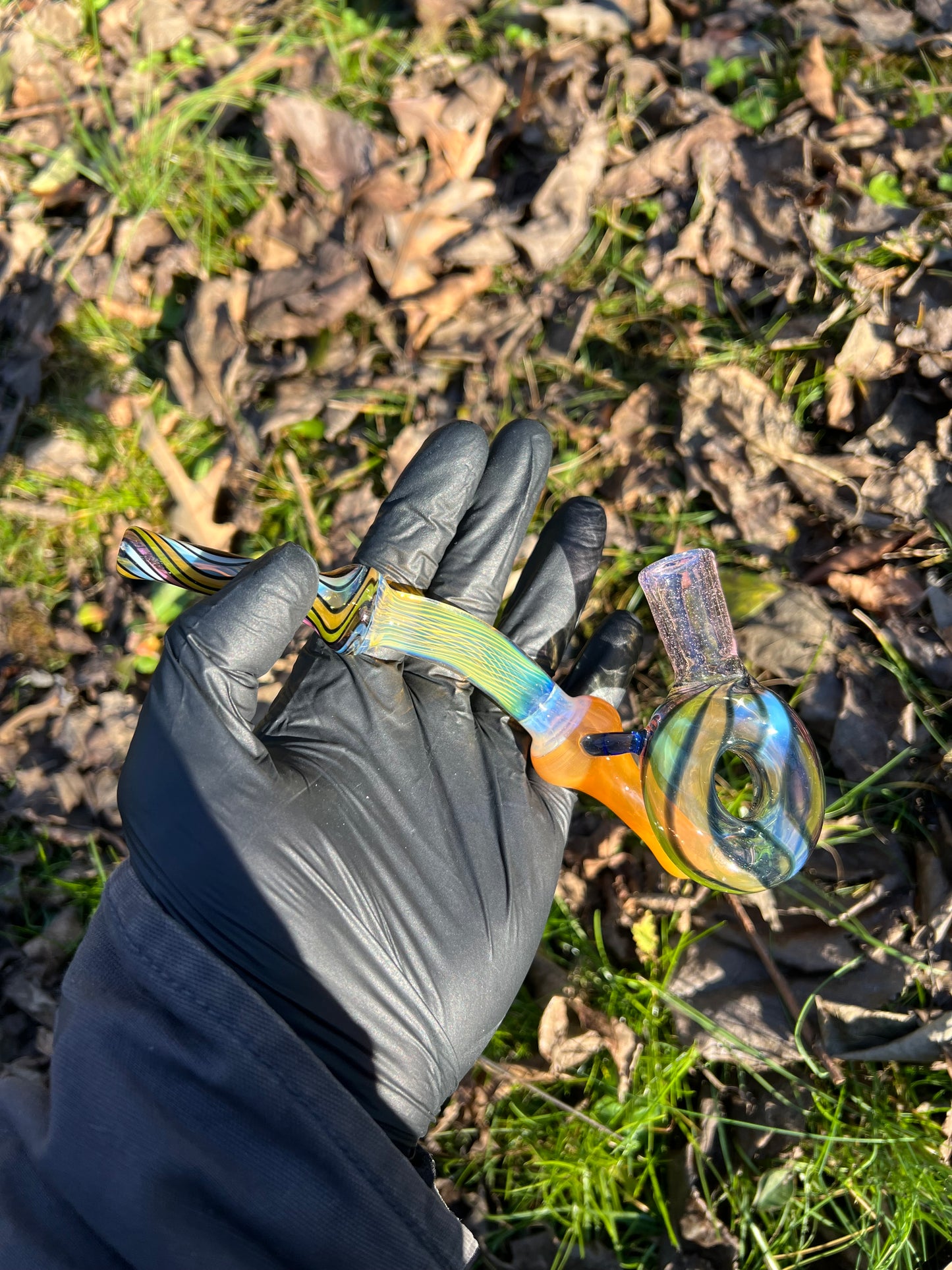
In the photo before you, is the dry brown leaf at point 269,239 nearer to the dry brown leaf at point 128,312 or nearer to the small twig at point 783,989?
the dry brown leaf at point 128,312

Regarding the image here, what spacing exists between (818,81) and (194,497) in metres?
2.75

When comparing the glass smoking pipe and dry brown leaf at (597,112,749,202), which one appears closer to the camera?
the glass smoking pipe

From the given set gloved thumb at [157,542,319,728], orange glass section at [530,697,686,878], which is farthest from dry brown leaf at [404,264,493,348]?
orange glass section at [530,697,686,878]

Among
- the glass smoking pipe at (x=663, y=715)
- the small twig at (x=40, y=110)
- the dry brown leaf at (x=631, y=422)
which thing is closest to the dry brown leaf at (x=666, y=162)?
the dry brown leaf at (x=631, y=422)

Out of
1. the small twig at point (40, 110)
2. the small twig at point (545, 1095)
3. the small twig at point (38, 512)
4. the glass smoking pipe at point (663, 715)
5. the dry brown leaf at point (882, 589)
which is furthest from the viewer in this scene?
the small twig at point (40, 110)

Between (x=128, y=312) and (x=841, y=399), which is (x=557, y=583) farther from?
(x=128, y=312)

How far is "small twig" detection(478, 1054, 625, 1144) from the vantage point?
9.21ft

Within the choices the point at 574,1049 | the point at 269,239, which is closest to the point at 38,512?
the point at 269,239

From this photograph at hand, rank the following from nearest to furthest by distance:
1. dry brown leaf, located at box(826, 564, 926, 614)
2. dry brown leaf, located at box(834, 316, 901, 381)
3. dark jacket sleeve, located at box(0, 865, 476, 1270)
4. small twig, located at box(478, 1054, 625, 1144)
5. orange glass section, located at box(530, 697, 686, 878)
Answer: dark jacket sleeve, located at box(0, 865, 476, 1270) → orange glass section, located at box(530, 697, 686, 878) → small twig, located at box(478, 1054, 625, 1144) → dry brown leaf, located at box(826, 564, 926, 614) → dry brown leaf, located at box(834, 316, 901, 381)

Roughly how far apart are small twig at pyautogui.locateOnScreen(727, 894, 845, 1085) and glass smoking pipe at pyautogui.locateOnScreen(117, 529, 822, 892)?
0.29 m

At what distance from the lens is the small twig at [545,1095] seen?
2809mm

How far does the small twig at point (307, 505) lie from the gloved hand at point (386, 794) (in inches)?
28.7

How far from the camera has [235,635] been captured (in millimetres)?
2332

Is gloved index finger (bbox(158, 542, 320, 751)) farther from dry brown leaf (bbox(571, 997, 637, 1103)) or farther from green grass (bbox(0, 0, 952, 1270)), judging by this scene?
dry brown leaf (bbox(571, 997, 637, 1103))
